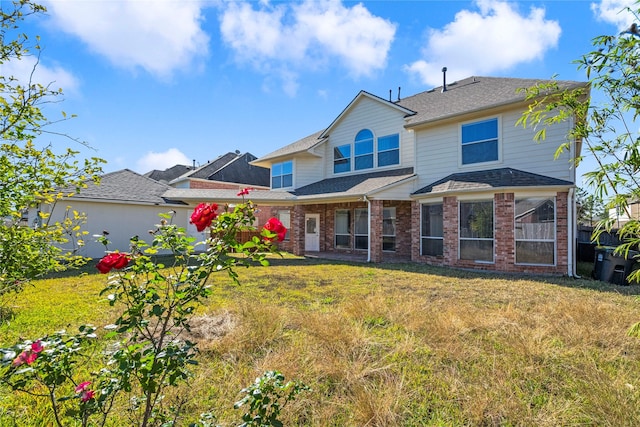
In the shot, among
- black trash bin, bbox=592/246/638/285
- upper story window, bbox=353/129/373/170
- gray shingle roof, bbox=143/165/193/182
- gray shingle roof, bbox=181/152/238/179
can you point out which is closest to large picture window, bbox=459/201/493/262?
black trash bin, bbox=592/246/638/285

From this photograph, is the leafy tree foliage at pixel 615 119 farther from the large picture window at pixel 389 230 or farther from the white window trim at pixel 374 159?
the large picture window at pixel 389 230

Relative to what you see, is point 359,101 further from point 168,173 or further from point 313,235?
point 168,173

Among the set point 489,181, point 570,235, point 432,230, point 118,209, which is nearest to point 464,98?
point 489,181

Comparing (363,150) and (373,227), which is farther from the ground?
(363,150)

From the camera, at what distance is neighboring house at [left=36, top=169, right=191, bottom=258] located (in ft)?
49.6

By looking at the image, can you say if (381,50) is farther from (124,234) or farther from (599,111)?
(124,234)

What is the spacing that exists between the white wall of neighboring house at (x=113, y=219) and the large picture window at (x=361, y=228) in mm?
8473

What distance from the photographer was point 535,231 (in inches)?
414

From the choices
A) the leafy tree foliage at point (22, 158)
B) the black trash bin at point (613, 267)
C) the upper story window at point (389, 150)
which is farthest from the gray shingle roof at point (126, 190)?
the black trash bin at point (613, 267)

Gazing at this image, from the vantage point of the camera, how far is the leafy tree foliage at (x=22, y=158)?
2824 mm

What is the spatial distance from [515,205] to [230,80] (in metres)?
10.7

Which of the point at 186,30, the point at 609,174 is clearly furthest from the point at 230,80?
the point at 609,174

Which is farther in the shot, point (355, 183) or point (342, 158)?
point (342, 158)

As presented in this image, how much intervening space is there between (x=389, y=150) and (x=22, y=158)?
14.4m
